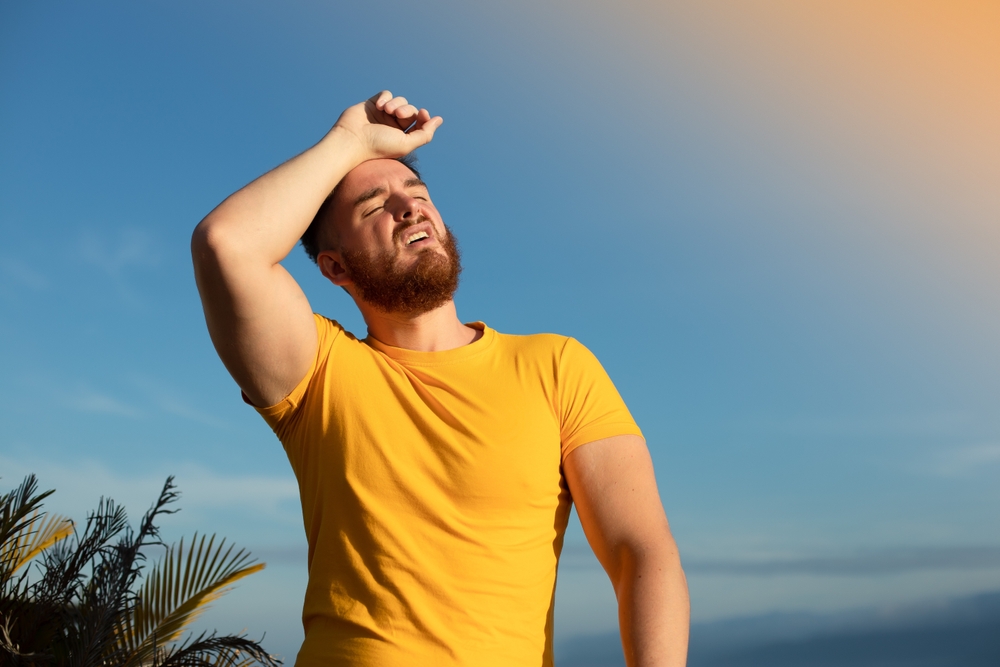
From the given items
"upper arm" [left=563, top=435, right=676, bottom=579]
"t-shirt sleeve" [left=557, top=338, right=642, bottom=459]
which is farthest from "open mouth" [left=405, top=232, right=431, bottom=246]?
"upper arm" [left=563, top=435, right=676, bottom=579]

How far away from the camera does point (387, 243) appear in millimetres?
2570

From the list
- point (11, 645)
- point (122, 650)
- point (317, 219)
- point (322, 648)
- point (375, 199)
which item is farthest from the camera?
point (122, 650)

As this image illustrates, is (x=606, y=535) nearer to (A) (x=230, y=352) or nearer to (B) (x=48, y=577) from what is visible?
(A) (x=230, y=352)

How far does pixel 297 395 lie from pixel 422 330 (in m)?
0.46

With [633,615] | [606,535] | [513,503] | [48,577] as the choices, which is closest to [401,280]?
[513,503]

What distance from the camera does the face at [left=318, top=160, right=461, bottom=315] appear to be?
251cm

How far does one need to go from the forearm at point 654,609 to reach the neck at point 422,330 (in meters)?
0.86

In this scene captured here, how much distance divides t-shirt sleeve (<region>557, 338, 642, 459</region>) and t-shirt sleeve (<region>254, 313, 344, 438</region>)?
704mm

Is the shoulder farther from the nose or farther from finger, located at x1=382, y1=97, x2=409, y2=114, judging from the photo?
finger, located at x1=382, y1=97, x2=409, y2=114

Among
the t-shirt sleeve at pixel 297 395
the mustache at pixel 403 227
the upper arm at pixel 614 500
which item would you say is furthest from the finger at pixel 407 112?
the upper arm at pixel 614 500

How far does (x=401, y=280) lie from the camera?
2.52m

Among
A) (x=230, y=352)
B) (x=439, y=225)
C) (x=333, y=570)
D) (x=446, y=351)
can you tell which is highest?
(x=439, y=225)

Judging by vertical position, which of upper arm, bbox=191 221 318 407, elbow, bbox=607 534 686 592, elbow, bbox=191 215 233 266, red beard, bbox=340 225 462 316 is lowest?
elbow, bbox=607 534 686 592

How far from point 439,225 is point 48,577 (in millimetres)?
4984
